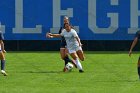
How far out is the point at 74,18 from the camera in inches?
1565

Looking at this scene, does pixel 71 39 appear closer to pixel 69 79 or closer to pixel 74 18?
pixel 69 79

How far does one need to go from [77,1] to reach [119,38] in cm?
363

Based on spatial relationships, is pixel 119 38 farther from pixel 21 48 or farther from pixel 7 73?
pixel 7 73

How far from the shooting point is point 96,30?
130ft

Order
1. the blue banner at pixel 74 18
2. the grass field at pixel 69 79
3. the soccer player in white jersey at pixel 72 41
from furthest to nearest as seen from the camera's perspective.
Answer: the blue banner at pixel 74 18 → the soccer player in white jersey at pixel 72 41 → the grass field at pixel 69 79

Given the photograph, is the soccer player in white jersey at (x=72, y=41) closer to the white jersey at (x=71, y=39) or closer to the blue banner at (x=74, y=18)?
the white jersey at (x=71, y=39)

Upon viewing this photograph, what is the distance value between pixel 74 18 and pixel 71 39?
16792mm

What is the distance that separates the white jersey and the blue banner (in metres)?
16.4

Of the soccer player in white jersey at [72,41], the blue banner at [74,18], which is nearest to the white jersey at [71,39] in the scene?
the soccer player in white jersey at [72,41]

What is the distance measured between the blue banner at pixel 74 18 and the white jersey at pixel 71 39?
16.4 meters

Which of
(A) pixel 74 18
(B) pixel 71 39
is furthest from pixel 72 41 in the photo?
(A) pixel 74 18

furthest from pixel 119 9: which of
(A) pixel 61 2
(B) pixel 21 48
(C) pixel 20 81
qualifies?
(C) pixel 20 81

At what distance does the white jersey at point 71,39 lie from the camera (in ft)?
75.1

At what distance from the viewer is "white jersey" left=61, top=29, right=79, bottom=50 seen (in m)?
22.9
